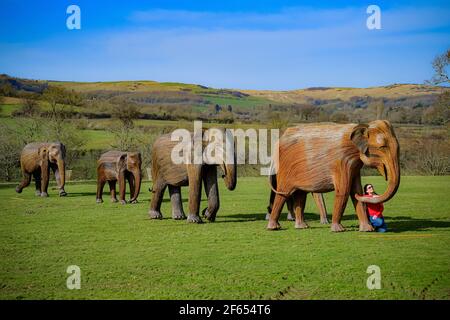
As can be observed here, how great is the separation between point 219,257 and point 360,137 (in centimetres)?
481

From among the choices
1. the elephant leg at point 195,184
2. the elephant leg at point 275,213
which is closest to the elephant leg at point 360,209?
the elephant leg at point 275,213

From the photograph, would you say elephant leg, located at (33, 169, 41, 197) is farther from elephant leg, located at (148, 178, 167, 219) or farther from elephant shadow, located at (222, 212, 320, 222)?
elephant shadow, located at (222, 212, 320, 222)

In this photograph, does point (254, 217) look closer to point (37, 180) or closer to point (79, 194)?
point (79, 194)

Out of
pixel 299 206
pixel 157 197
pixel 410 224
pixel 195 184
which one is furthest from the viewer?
pixel 157 197

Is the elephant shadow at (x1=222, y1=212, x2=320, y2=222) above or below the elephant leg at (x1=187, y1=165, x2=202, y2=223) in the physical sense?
below

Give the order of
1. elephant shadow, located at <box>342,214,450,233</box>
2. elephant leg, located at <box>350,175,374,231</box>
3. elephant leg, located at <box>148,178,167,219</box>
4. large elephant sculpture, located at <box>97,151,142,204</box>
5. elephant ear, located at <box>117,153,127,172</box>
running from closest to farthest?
elephant leg, located at <box>350,175,374,231</box>
elephant shadow, located at <box>342,214,450,233</box>
elephant leg, located at <box>148,178,167,219</box>
large elephant sculpture, located at <box>97,151,142,204</box>
elephant ear, located at <box>117,153,127,172</box>

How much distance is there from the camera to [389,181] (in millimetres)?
13859

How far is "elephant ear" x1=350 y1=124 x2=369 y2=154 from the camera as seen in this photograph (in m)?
14.1

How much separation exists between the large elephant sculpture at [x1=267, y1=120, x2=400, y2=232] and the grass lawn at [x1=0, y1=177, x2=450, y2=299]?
0.90m

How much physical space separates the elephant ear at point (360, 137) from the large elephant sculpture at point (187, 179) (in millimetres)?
3472


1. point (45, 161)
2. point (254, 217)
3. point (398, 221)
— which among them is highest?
point (45, 161)

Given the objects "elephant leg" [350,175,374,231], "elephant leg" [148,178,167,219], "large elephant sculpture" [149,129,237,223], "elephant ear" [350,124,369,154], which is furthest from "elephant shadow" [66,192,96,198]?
"elephant ear" [350,124,369,154]

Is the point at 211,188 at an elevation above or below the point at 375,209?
above

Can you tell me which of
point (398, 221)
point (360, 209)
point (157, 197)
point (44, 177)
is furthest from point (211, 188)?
point (44, 177)
